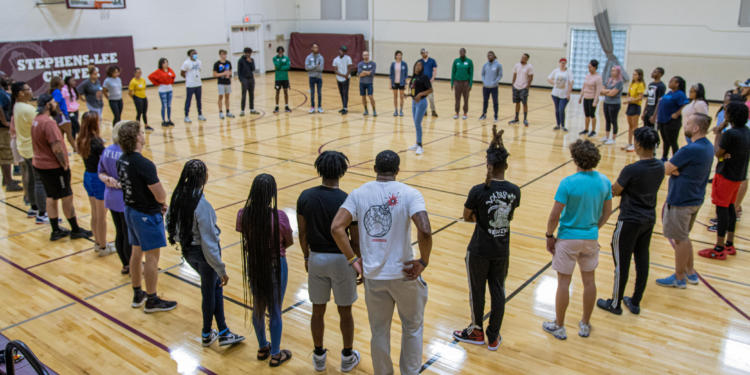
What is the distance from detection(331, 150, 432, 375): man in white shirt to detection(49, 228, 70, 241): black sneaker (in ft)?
15.6

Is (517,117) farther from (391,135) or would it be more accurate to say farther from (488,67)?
(391,135)

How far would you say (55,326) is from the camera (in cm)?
469

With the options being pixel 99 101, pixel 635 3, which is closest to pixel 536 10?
pixel 635 3

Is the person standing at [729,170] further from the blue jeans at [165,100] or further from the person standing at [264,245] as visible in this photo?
the blue jeans at [165,100]

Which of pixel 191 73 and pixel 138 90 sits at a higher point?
pixel 191 73

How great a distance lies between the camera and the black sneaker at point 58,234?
6562mm

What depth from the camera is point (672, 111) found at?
8898 mm

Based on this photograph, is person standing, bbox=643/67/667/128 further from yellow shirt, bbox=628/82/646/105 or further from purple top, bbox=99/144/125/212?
purple top, bbox=99/144/125/212

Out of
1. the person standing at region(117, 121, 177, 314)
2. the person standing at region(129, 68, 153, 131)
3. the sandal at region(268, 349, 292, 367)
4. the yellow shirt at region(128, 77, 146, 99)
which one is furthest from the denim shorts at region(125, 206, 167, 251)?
the yellow shirt at region(128, 77, 146, 99)

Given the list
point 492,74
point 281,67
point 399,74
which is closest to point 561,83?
point 492,74

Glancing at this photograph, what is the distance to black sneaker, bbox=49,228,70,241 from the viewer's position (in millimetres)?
6562

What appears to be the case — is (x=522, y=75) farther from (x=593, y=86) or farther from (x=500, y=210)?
(x=500, y=210)

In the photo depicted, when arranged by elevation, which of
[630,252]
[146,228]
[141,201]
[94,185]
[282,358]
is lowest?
[282,358]

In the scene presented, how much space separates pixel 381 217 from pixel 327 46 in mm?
22416
